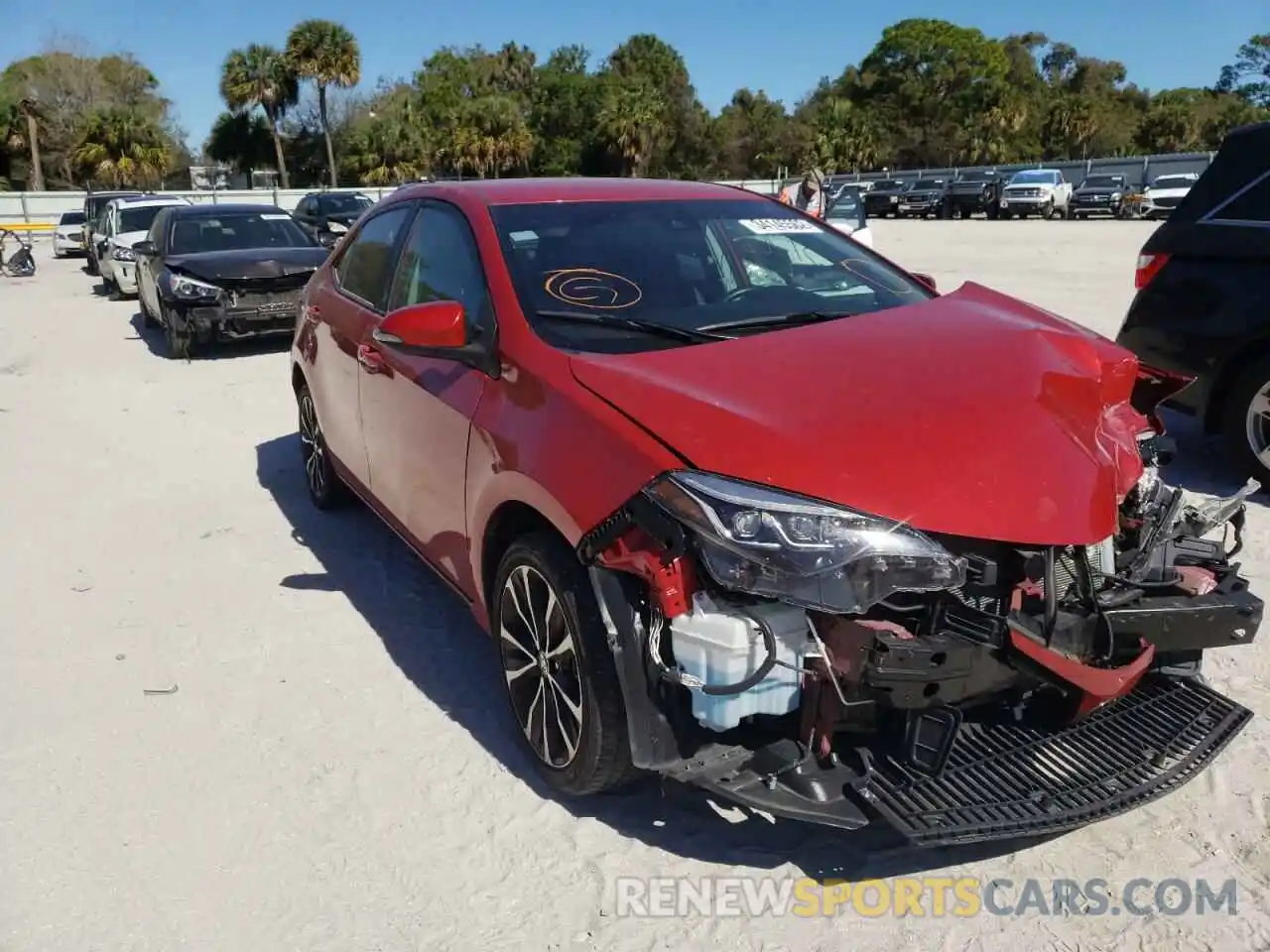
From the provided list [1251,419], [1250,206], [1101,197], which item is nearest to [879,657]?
[1251,419]

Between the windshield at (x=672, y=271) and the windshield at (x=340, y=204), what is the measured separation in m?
21.7

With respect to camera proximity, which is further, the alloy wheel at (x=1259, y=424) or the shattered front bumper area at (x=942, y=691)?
the alloy wheel at (x=1259, y=424)

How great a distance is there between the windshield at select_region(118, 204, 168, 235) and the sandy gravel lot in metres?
13.1

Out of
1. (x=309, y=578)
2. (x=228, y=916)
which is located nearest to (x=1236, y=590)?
(x=228, y=916)

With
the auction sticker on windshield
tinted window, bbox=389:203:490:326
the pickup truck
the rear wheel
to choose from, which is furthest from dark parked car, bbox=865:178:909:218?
tinted window, bbox=389:203:490:326

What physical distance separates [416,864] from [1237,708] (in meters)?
2.33

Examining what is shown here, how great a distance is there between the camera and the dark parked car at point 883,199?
3734 centimetres

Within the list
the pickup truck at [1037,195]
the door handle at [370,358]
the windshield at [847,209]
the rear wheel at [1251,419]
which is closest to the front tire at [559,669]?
the door handle at [370,358]

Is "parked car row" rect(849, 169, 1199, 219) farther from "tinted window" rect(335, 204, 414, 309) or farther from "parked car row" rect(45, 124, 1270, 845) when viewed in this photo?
"parked car row" rect(45, 124, 1270, 845)

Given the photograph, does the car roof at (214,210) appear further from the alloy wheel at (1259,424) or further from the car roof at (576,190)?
the alloy wheel at (1259,424)

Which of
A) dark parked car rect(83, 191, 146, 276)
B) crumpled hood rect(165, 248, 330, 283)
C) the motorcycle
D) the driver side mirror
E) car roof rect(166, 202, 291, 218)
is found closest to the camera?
the driver side mirror

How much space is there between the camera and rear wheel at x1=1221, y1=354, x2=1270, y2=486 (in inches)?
202

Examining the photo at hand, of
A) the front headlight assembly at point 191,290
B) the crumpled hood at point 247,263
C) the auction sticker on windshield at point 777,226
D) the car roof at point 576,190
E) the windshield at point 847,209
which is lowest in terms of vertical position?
the front headlight assembly at point 191,290

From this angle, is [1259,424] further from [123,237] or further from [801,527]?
[123,237]
